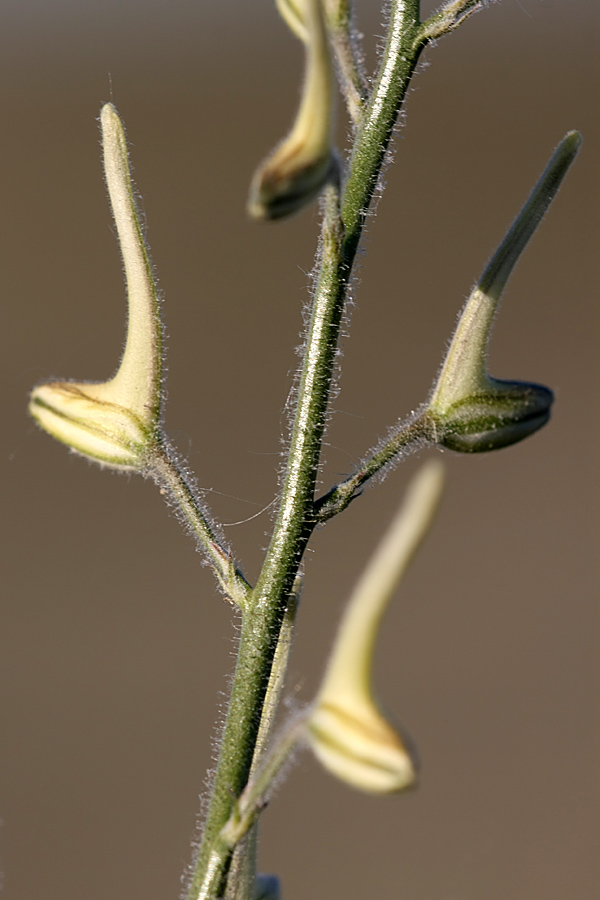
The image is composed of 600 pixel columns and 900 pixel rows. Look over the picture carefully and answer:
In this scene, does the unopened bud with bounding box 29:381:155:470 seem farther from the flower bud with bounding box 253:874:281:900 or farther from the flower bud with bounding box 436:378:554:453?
the flower bud with bounding box 253:874:281:900

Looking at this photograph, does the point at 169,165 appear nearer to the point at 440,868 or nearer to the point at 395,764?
the point at 440,868

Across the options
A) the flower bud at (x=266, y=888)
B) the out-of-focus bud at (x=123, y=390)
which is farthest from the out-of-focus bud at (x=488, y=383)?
the flower bud at (x=266, y=888)

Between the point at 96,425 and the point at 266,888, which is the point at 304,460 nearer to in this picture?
the point at 96,425

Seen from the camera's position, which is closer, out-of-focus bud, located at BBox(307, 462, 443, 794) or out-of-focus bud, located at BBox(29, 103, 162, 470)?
out-of-focus bud, located at BBox(307, 462, 443, 794)

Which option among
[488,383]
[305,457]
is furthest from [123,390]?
[488,383]

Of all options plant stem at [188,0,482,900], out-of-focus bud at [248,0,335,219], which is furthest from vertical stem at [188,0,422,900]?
out-of-focus bud at [248,0,335,219]

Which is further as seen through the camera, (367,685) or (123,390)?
(123,390)
